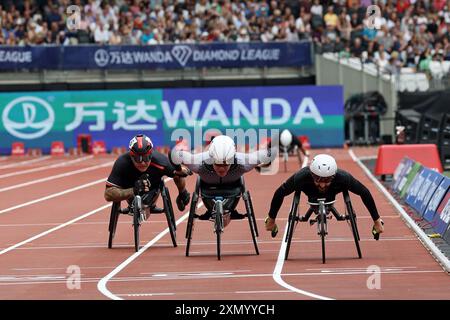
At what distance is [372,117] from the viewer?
48.8 metres

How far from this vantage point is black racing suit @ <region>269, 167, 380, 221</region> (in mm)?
16297

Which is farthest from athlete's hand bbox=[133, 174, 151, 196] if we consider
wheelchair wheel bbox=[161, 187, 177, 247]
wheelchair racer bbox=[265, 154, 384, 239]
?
wheelchair racer bbox=[265, 154, 384, 239]

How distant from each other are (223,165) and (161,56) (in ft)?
106

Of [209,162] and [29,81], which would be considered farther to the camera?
[29,81]

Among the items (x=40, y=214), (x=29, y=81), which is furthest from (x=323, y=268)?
(x=29, y=81)

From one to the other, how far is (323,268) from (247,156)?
7.11ft

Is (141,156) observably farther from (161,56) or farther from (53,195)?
(161,56)

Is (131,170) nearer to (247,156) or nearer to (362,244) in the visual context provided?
(247,156)

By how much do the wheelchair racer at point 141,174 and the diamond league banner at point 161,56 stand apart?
3025 cm

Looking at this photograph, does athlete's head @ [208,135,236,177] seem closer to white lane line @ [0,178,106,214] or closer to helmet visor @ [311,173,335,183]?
helmet visor @ [311,173,335,183]

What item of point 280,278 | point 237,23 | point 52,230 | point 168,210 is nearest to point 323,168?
point 280,278

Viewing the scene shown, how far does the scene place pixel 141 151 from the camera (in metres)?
18.0

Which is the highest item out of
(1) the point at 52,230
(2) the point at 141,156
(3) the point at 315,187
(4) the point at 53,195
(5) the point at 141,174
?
(2) the point at 141,156

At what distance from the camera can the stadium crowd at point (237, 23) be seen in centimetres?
4806
